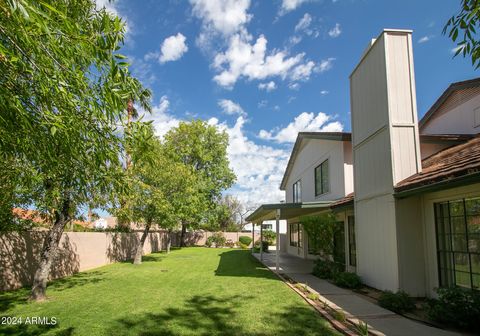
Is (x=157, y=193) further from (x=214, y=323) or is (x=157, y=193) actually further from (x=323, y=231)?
(x=214, y=323)

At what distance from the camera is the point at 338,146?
15.0 m

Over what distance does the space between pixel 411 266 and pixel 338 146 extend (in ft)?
25.1

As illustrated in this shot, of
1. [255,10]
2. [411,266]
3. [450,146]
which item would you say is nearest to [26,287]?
[411,266]

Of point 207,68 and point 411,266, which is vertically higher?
point 207,68

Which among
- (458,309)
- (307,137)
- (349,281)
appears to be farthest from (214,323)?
(307,137)

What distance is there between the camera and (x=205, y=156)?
121ft

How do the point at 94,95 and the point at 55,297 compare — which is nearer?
the point at 94,95

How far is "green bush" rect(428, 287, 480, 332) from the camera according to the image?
18.9 feet

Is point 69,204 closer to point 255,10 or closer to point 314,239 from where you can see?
point 314,239

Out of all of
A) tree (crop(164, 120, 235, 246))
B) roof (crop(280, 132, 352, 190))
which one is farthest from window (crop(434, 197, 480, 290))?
tree (crop(164, 120, 235, 246))

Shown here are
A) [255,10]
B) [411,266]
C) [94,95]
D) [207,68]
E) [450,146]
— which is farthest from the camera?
[207,68]

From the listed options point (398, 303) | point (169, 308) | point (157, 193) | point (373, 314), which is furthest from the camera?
point (157, 193)

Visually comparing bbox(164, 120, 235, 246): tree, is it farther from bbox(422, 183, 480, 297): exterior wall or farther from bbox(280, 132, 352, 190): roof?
bbox(422, 183, 480, 297): exterior wall

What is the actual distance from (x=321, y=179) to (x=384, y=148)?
8507 millimetres
